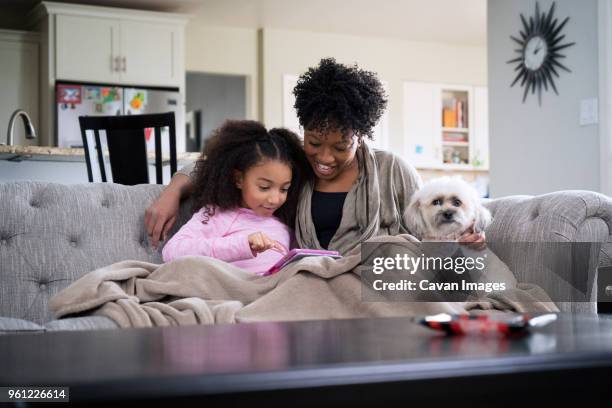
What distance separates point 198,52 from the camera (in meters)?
7.79

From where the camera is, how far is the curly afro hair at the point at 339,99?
6.91 feet

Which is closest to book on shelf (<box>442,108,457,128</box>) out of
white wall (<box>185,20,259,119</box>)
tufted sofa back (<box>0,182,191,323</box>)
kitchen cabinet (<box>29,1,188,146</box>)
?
white wall (<box>185,20,259,119</box>)

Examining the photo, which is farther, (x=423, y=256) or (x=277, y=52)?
(x=277, y=52)

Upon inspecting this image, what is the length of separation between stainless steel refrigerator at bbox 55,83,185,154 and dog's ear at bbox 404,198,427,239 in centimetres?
440

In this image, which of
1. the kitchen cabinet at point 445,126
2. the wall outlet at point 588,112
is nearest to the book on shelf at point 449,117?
the kitchen cabinet at point 445,126

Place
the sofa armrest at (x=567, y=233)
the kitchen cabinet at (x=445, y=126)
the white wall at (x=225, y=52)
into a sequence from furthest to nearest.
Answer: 1. the kitchen cabinet at (x=445, y=126)
2. the white wall at (x=225, y=52)
3. the sofa armrest at (x=567, y=233)

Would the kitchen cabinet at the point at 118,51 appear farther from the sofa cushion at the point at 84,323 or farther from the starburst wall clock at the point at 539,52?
the sofa cushion at the point at 84,323

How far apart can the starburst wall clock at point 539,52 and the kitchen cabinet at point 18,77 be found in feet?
14.9

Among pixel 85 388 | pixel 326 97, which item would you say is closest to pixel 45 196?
pixel 326 97

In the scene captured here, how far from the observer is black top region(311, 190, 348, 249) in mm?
2154

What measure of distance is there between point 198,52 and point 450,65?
118 inches

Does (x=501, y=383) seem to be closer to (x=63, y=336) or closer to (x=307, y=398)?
(x=307, y=398)

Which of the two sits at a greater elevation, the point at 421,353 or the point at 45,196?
the point at 45,196

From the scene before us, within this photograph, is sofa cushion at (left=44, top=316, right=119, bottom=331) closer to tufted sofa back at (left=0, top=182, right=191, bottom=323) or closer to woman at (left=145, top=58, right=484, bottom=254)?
tufted sofa back at (left=0, top=182, right=191, bottom=323)
